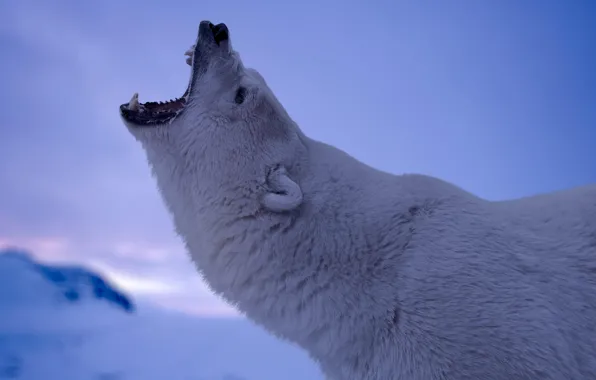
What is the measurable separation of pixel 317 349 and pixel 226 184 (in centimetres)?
106

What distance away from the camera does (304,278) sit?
2.29 m

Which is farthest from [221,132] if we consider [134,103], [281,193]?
[134,103]

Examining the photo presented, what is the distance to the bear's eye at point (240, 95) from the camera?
8.70 feet

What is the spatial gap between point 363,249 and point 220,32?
5.63 feet

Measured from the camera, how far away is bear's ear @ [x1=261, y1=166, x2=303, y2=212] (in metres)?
2.29

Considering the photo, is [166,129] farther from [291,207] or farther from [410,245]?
[410,245]

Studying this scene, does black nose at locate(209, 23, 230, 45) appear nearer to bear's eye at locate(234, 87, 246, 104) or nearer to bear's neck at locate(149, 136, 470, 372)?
bear's eye at locate(234, 87, 246, 104)

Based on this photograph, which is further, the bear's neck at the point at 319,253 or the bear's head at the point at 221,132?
the bear's head at the point at 221,132

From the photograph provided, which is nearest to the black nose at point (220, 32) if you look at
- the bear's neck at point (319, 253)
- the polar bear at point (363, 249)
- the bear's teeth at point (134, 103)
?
the polar bear at point (363, 249)

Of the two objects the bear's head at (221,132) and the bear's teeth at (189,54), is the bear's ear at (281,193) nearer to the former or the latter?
the bear's head at (221,132)

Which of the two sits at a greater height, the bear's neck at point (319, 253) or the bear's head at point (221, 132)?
the bear's head at point (221, 132)

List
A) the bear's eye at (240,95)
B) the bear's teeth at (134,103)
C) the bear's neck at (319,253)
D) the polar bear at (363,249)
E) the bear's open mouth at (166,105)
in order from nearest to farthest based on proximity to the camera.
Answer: the polar bear at (363,249) < the bear's neck at (319,253) < the bear's eye at (240,95) < the bear's open mouth at (166,105) < the bear's teeth at (134,103)

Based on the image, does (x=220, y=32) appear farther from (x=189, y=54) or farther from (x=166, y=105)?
(x=166, y=105)

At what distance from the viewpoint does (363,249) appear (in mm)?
2320
